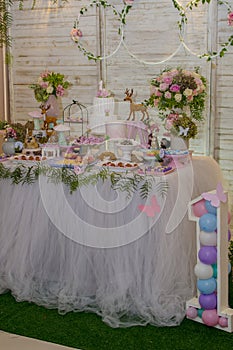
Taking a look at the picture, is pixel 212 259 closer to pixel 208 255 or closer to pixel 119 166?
pixel 208 255

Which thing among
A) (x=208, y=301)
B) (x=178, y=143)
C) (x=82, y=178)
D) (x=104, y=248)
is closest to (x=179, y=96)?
(x=178, y=143)

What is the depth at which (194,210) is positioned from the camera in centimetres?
306

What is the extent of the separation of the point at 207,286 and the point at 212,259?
0.14 m

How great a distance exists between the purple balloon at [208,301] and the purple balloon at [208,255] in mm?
173

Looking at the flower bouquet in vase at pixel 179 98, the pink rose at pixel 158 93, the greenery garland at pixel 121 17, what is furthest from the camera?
the greenery garland at pixel 121 17

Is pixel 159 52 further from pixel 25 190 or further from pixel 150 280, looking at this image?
pixel 150 280

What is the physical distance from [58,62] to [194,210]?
8.44 feet

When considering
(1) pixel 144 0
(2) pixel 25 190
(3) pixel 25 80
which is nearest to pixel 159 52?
(1) pixel 144 0

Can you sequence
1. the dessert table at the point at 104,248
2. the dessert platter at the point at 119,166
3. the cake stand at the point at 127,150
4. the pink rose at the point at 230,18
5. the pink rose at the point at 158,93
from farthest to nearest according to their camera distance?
the pink rose at the point at 230,18 < the pink rose at the point at 158,93 < the cake stand at the point at 127,150 < the dessert platter at the point at 119,166 < the dessert table at the point at 104,248

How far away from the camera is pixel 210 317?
2.98 metres

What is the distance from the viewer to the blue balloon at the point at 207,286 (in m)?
2.98

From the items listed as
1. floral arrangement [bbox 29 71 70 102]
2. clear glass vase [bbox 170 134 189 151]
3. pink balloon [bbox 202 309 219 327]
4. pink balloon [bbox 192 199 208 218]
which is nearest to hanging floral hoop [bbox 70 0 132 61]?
floral arrangement [bbox 29 71 70 102]

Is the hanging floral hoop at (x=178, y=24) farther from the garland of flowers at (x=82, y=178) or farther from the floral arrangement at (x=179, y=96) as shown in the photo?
the garland of flowers at (x=82, y=178)

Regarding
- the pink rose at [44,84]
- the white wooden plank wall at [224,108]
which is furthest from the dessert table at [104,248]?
the white wooden plank wall at [224,108]
